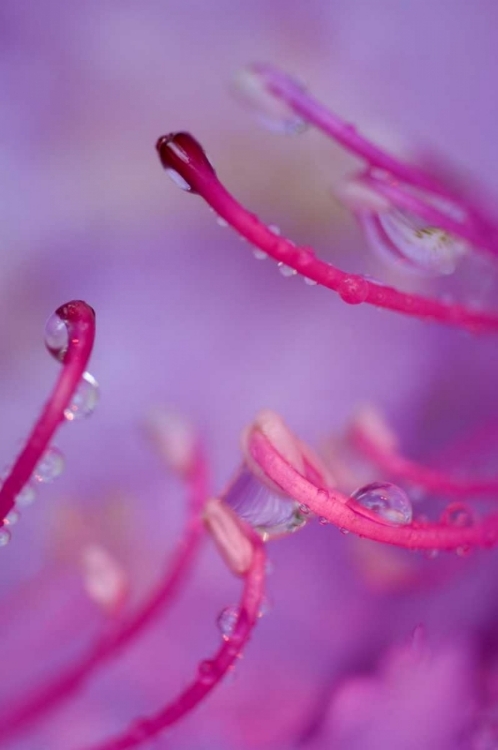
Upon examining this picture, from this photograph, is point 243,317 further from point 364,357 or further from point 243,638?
point 243,638

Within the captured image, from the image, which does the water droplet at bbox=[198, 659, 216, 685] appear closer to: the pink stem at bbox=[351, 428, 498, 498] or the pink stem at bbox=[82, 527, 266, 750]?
the pink stem at bbox=[82, 527, 266, 750]

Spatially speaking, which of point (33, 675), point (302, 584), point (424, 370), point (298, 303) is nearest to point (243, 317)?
point (298, 303)

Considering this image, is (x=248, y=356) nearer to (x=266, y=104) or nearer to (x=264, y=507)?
(x=266, y=104)

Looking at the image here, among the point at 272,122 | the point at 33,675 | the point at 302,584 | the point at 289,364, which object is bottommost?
the point at 33,675

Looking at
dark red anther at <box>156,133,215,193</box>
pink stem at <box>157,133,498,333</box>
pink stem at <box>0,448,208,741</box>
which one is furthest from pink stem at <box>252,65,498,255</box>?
pink stem at <box>0,448,208,741</box>

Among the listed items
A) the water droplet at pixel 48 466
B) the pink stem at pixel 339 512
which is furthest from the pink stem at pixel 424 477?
the water droplet at pixel 48 466

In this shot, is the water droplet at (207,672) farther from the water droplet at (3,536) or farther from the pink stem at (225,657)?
the water droplet at (3,536)
